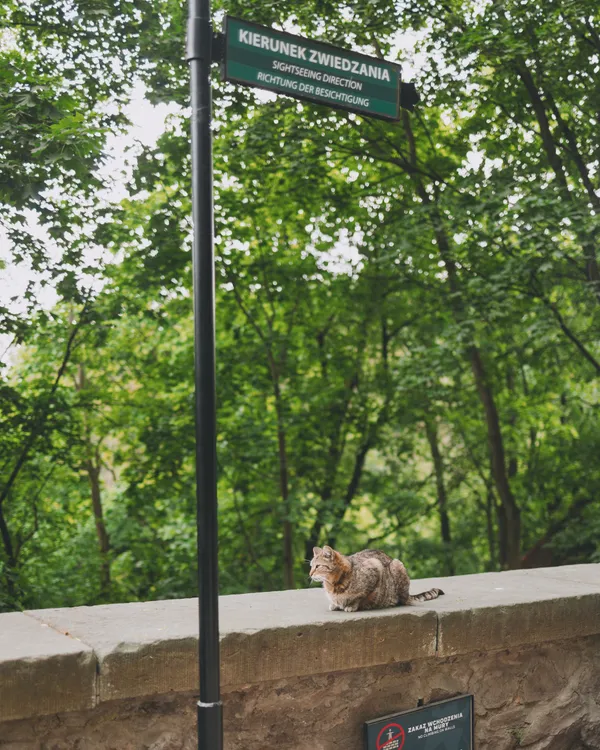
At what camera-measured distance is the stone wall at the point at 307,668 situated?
2.44m

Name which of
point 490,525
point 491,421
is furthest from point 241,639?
point 490,525

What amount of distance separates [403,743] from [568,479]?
347 inches

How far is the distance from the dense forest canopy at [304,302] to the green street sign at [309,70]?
3.73 metres

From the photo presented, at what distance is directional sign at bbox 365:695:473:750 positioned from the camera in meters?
3.09

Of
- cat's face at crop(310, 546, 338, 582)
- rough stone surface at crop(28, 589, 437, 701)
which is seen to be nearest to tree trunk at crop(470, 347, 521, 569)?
cat's face at crop(310, 546, 338, 582)

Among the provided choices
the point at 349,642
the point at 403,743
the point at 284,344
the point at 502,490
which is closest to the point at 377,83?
the point at 349,642

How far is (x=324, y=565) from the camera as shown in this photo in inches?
126

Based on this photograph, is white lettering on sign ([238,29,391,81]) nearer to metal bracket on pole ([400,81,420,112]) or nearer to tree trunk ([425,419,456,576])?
metal bracket on pole ([400,81,420,112])

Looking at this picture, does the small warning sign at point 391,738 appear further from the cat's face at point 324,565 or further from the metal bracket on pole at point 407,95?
the metal bracket on pole at point 407,95

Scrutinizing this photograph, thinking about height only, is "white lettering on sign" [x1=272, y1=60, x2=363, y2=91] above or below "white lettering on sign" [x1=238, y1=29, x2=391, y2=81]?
below

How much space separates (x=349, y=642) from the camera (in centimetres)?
293

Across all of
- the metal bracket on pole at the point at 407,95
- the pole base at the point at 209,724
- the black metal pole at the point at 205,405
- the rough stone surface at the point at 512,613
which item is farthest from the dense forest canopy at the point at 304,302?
the pole base at the point at 209,724

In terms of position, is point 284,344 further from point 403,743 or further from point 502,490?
point 403,743

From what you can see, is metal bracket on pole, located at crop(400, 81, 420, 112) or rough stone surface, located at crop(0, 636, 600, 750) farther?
metal bracket on pole, located at crop(400, 81, 420, 112)
